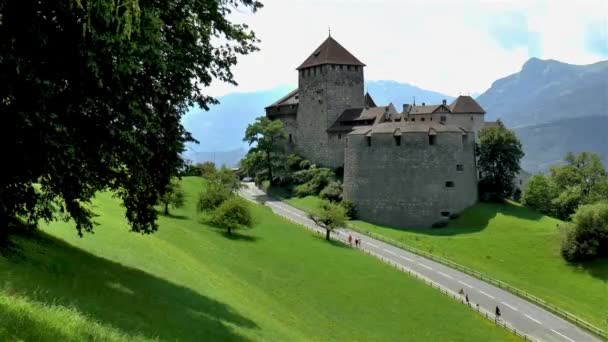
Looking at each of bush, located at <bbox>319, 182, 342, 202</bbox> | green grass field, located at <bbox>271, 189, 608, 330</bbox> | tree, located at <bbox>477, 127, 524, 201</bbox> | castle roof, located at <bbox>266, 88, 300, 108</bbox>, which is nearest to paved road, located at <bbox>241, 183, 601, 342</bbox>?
green grass field, located at <bbox>271, 189, 608, 330</bbox>

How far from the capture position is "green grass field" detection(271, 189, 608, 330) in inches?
1753

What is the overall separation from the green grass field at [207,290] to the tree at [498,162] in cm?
2980

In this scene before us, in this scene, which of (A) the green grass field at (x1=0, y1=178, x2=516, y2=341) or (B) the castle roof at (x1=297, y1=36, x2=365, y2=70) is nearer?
(A) the green grass field at (x1=0, y1=178, x2=516, y2=341)

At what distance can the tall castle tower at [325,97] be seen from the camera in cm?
8606

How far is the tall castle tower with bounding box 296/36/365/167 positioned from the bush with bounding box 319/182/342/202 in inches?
327

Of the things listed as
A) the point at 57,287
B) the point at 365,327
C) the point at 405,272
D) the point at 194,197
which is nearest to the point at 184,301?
the point at 57,287

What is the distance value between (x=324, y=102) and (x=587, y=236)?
4486 cm

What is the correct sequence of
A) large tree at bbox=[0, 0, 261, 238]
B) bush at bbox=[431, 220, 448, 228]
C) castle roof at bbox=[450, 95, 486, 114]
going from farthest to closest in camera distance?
castle roof at bbox=[450, 95, 486, 114], bush at bbox=[431, 220, 448, 228], large tree at bbox=[0, 0, 261, 238]

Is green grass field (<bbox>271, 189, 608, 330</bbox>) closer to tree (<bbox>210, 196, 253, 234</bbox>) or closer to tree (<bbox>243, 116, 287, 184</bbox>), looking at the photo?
tree (<bbox>210, 196, 253, 234</bbox>)

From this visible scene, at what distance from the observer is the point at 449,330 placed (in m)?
32.0

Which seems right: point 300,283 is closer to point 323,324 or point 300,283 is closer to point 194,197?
point 323,324

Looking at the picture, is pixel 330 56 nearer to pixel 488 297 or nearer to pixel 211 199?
pixel 211 199

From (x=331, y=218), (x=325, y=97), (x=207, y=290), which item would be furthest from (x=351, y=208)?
(x=207, y=290)

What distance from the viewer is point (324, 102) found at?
3391 inches
